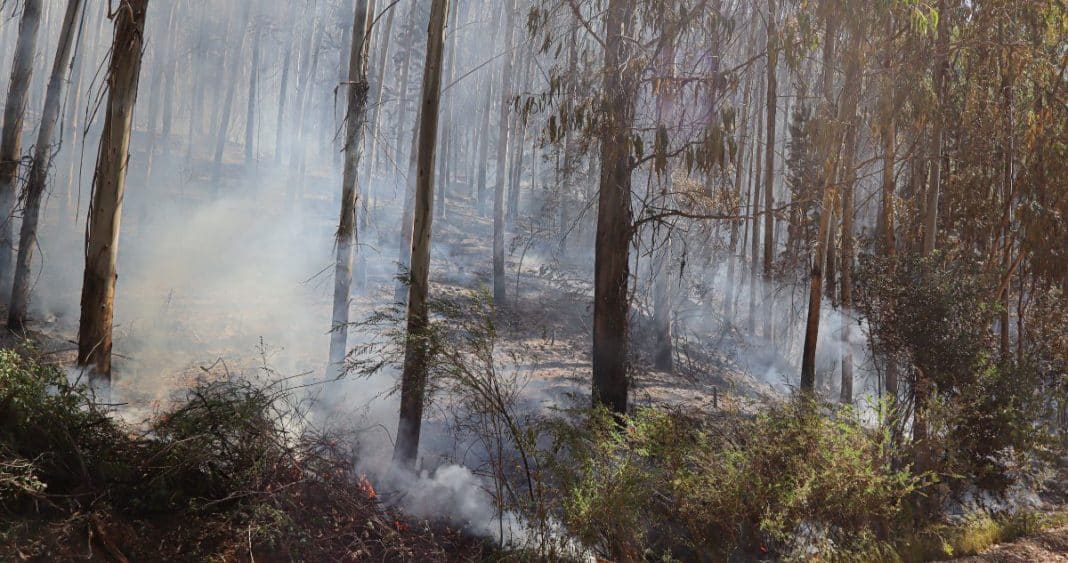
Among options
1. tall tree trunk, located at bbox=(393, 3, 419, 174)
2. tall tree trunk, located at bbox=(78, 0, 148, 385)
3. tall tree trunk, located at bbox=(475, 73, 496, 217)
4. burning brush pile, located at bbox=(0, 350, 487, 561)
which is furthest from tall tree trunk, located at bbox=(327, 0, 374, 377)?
tall tree trunk, located at bbox=(475, 73, 496, 217)

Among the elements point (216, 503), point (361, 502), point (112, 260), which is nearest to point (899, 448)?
point (361, 502)

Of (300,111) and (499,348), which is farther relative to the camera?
(300,111)

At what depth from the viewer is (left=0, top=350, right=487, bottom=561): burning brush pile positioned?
3.45 meters

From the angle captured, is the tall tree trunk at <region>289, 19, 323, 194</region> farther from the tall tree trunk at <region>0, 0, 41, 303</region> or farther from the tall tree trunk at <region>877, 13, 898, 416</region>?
the tall tree trunk at <region>877, 13, 898, 416</region>

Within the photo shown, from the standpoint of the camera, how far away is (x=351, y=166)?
27.0 ft

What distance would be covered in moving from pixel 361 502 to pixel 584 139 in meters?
4.46

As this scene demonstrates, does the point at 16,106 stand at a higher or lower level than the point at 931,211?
higher

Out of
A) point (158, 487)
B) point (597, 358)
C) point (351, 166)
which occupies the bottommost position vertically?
point (158, 487)

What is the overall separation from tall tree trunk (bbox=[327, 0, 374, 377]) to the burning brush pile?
306 centimetres

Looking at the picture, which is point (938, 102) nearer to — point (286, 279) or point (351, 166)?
point (351, 166)

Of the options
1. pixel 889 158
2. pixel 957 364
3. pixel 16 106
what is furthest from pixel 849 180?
pixel 16 106

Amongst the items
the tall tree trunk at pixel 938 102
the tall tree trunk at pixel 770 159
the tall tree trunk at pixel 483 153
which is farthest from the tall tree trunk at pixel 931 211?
the tall tree trunk at pixel 483 153

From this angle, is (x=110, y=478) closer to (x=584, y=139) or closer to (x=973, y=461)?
(x=584, y=139)

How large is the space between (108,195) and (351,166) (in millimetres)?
3452
